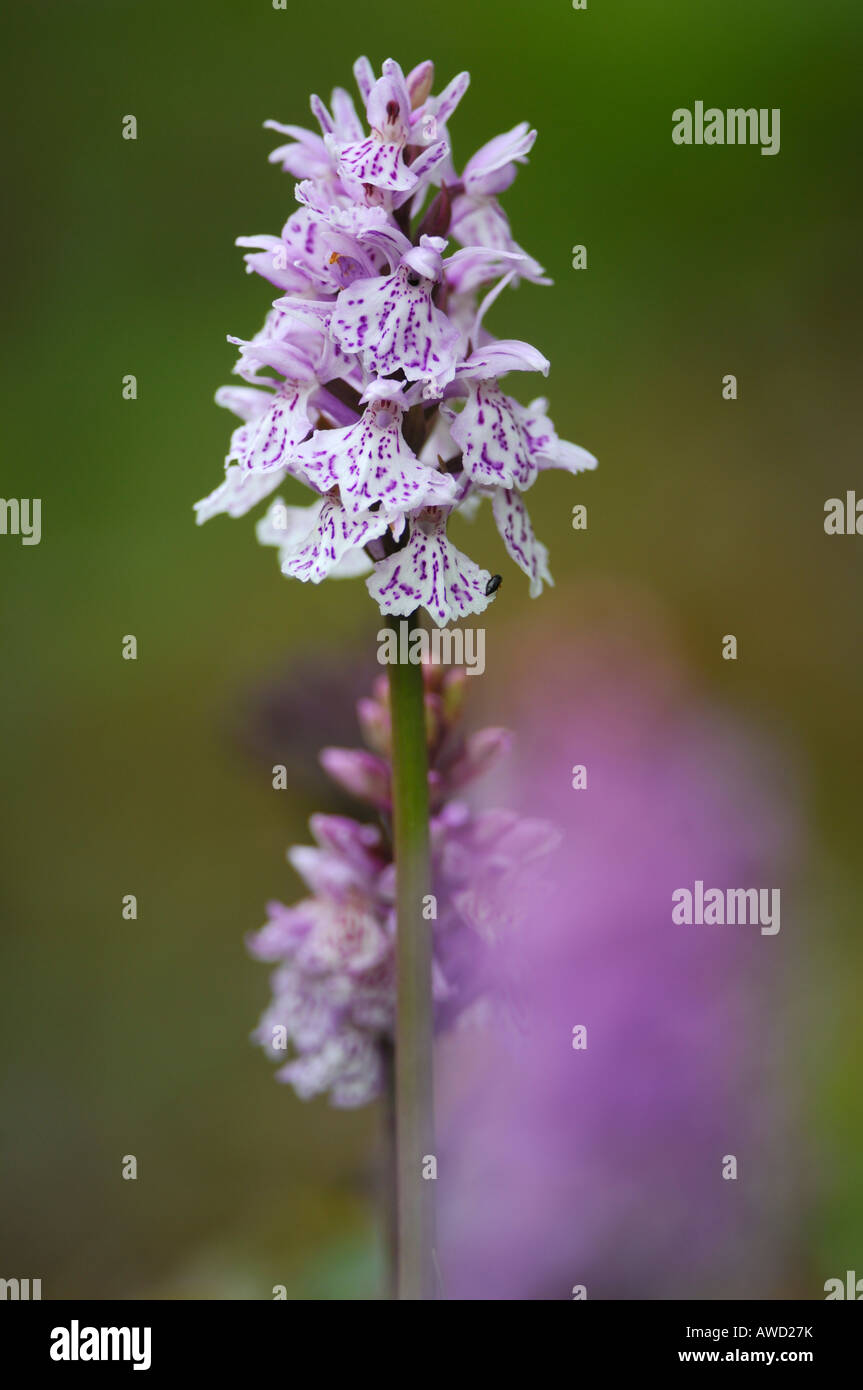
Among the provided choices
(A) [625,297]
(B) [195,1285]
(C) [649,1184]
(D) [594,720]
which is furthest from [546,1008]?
(A) [625,297]

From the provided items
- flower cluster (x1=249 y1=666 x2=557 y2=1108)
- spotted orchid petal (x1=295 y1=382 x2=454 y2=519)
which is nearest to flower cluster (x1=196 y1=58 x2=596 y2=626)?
spotted orchid petal (x1=295 y1=382 x2=454 y2=519)

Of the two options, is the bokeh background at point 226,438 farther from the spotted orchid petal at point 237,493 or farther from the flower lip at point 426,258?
the flower lip at point 426,258

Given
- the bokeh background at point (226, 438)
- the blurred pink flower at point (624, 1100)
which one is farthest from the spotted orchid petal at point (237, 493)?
the bokeh background at point (226, 438)

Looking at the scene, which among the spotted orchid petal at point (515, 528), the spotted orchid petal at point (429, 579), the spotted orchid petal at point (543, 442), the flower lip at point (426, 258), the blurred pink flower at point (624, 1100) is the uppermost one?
the flower lip at point (426, 258)

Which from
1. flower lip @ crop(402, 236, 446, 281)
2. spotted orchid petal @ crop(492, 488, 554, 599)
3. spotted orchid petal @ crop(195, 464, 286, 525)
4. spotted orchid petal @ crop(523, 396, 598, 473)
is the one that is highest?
flower lip @ crop(402, 236, 446, 281)

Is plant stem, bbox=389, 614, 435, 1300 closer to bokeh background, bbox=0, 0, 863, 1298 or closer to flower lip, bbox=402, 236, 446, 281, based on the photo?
flower lip, bbox=402, 236, 446, 281

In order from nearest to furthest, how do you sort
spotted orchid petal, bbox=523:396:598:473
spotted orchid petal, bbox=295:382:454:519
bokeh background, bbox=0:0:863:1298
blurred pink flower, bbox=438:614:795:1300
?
spotted orchid petal, bbox=295:382:454:519 < spotted orchid petal, bbox=523:396:598:473 < blurred pink flower, bbox=438:614:795:1300 < bokeh background, bbox=0:0:863:1298
